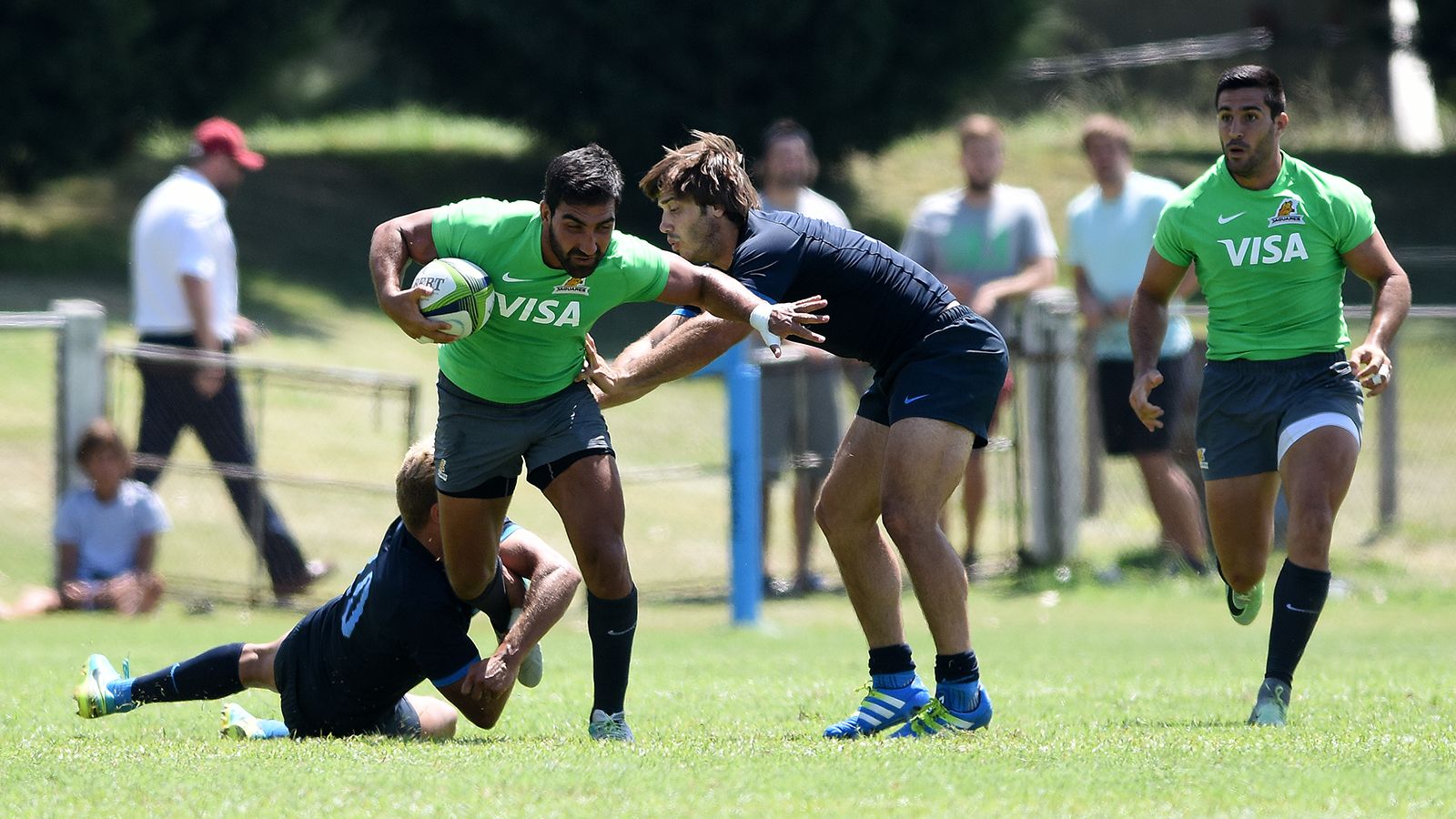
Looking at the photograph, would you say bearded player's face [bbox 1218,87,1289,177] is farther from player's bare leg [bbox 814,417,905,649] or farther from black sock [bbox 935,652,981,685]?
black sock [bbox 935,652,981,685]

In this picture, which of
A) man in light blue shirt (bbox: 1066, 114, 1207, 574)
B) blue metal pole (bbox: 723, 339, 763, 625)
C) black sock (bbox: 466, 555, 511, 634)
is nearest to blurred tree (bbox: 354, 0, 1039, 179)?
man in light blue shirt (bbox: 1066, 114, 1207, 574)

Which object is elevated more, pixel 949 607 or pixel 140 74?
pixel 140 74

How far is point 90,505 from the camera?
10812 mm

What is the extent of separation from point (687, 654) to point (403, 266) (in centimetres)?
383

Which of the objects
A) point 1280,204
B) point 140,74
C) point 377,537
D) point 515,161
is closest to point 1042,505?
point 377,537

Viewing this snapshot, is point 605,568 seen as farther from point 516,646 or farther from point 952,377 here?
point 952,377

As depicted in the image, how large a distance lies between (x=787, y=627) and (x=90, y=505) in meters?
4.30

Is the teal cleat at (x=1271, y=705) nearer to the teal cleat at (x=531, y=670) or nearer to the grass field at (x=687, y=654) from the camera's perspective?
the grass field at (x=687, y=654)

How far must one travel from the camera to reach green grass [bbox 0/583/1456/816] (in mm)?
4812

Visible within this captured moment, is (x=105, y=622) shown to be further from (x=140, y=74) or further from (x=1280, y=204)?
(x=140, y=74)

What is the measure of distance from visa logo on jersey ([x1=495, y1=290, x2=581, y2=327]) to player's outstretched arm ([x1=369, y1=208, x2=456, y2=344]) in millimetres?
273

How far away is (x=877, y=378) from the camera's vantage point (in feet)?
22.0

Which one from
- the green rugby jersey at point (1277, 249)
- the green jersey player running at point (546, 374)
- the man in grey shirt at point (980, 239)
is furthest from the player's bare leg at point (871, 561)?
the man in grey shirt at point (980, 239)

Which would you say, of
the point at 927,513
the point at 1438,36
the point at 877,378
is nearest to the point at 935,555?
Answer: the point at 927,513
